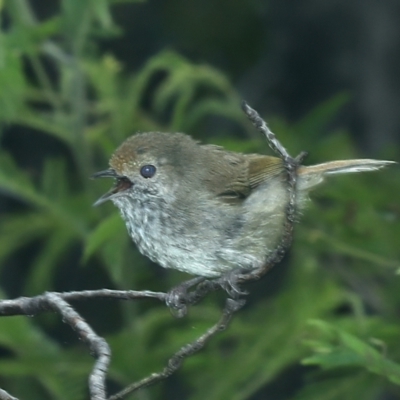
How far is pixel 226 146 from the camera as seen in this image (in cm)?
492

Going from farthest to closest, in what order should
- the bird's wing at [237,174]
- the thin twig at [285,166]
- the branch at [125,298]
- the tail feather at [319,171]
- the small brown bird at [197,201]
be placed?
the bird's wing at [237,174] → the tail feather at [319,171] → the small brown bird at [197,201] → the thin twig at [285,166] → the branch at [125,298]

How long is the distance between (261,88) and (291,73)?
0.75ft

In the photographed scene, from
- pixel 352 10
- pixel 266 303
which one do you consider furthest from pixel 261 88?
pixel 266 303

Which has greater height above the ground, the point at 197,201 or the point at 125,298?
the point at 197,201

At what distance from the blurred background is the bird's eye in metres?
0.48

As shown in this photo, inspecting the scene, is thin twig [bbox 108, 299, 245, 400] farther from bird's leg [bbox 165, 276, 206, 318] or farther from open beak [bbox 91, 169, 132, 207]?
open beak [bbox 91, 169, 132, 207]

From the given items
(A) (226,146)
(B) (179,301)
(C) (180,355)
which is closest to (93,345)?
(C) (180,355)

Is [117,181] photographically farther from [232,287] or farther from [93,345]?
[93,345]

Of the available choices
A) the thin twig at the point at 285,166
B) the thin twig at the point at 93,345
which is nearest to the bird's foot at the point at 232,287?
the thin twig at the point at 285,166

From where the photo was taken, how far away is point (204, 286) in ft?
11.0

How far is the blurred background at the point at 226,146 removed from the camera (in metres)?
Answer: 4.77

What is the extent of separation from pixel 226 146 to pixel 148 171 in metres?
1.06

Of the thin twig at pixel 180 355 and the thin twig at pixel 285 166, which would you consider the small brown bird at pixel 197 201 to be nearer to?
the thin twig at pixel 180 355

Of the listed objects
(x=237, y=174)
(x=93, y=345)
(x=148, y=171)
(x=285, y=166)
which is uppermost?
(x=237, y=174)
